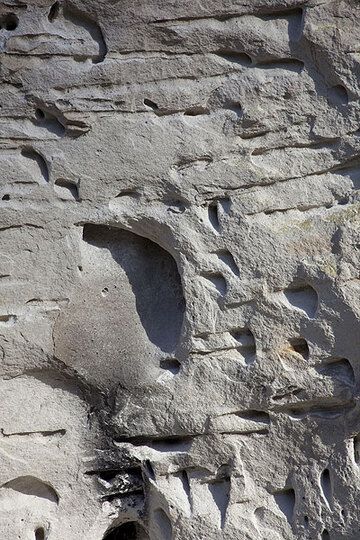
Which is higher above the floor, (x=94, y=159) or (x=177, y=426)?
(x=94, y=159)

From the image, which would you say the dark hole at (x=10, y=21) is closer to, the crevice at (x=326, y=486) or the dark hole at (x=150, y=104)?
the dark hole at (x=150, y=104)

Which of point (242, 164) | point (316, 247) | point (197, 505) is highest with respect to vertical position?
point (242, 164)

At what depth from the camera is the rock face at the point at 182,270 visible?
206 cm

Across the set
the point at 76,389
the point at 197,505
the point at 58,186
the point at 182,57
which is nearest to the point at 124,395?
the point at 76,389

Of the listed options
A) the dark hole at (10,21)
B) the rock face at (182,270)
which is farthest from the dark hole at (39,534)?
the dark hole at (10,21)

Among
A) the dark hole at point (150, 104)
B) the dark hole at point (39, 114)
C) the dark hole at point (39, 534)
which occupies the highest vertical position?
the dark hole at point (39, 114)

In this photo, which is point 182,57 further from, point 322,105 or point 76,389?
point 76,389

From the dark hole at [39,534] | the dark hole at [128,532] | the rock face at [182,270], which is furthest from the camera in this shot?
the dark hole at [128,532]

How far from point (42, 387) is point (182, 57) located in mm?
859

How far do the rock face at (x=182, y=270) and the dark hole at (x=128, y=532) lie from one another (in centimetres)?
13

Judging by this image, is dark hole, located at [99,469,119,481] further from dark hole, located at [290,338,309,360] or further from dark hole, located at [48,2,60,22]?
dark hole, located at [48,2,60,22]

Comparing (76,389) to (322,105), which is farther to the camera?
(76,389)

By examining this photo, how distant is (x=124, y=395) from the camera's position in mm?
2182

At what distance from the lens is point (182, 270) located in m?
2.13
